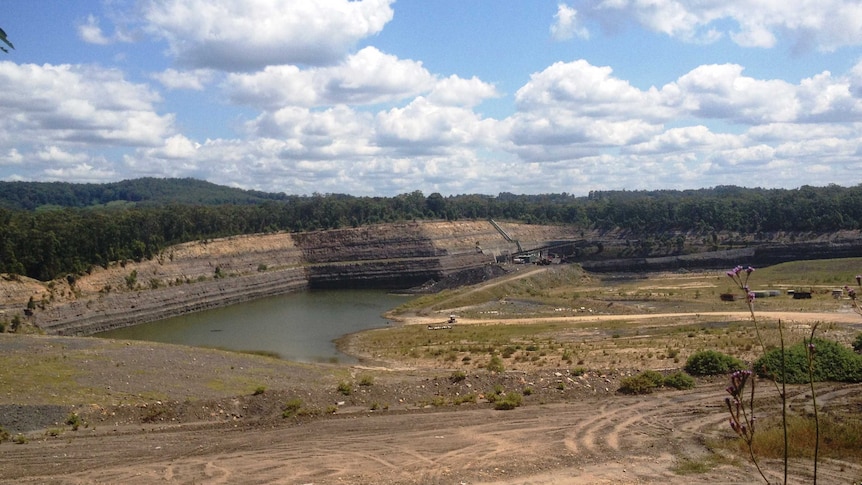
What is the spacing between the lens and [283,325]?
73.6 m

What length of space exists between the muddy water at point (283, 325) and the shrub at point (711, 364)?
27745mm

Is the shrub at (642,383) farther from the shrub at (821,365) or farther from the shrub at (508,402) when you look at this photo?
the shrub at (508,402)

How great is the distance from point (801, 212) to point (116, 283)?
116213mm

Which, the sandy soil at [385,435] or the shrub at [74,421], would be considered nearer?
the sandy soil at [385,435]

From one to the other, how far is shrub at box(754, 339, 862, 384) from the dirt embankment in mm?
64582

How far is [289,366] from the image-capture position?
124ft

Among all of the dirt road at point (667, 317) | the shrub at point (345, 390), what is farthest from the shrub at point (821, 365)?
the dirt road at point (667, 317)

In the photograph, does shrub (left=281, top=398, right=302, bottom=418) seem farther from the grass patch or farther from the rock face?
the rock face

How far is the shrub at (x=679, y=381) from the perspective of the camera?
28406 mm

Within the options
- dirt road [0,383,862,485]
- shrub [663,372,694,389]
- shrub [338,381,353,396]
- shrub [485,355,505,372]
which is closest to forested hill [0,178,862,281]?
shrub [485,355,505,372]

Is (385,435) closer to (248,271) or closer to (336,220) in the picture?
(248,271)

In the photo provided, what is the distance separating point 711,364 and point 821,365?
4251mm

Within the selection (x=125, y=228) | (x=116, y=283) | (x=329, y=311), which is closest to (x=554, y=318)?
(x=329, y=311)

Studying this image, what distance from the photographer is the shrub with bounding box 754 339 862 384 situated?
27547 mm
